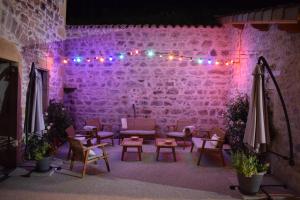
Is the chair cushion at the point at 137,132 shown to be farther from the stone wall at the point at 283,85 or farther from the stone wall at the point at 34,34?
the stone wall at the point at 283,85

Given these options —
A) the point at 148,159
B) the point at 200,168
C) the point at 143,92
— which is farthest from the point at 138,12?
the point at 200,168

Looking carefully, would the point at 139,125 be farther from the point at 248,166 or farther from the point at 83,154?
the point at 248,166

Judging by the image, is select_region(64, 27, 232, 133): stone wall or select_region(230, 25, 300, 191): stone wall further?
select_region(64, 27, 232, 133): stone wall

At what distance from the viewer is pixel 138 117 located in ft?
30.5

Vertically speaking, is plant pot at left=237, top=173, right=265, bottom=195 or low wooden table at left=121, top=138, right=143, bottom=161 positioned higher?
low wooden table at left=121, top=138, right=143, bottom=161

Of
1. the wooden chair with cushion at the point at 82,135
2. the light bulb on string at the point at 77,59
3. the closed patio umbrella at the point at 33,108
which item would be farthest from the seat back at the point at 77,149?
the light bulb on string at the point at 77,59

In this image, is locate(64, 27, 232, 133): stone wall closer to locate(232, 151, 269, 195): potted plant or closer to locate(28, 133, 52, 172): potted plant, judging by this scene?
locate(28, 133, 52, 172): potted plant

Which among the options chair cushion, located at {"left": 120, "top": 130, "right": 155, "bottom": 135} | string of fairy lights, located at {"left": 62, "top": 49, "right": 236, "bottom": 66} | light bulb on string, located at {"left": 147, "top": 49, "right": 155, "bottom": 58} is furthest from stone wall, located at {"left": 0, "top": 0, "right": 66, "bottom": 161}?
light bulb on string, located at {"left": 147, "top": 49, "right": 155, "bottom": 58}

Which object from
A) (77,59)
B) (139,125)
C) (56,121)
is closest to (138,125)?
(139,125)

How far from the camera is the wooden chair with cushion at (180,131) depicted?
8266 mm

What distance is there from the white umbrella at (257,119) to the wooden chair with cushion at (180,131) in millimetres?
3526

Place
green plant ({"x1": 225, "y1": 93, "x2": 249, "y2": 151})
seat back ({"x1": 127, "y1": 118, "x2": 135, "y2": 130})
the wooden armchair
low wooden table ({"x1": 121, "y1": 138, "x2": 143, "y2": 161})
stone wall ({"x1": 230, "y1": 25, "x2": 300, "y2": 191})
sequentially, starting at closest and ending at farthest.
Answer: stone wall ({"x1": 230, "y1": 25, "x2": 300, "y2": 191}) < the wooden armchair < green plant ({"x1": 225, "y1": 93, "x2": 249, "y2": 151}) < low wooden table ({"x1": 121, "y1": 138, "x2": 143, "y2": 161}) < seat back ({"x1": 127, "y1": 118, "x2": 135, "y2": 130})

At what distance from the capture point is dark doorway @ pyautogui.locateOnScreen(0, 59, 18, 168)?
5992mm

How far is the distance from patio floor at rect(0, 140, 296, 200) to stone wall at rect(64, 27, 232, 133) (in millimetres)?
2536
